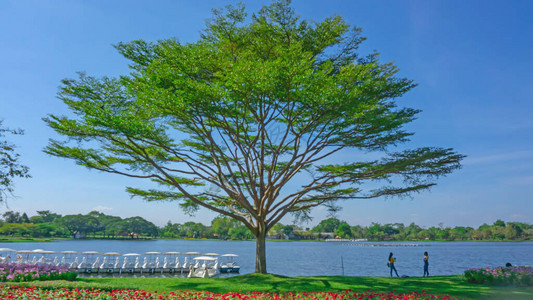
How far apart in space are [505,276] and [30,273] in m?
19.8

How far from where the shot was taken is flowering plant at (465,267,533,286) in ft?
46.8

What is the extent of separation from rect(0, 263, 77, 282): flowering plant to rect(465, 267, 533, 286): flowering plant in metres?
18.0

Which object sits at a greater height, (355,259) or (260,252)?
(260,252)

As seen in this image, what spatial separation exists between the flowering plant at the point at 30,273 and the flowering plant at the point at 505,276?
1797 centimetres

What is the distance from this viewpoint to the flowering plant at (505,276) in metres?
14.3

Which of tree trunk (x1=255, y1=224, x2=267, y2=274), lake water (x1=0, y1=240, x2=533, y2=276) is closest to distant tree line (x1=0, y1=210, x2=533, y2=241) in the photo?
lake water (x1=0, y1=240, x2=533, y2=276)

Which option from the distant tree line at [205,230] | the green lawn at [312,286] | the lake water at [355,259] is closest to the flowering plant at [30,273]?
the green lawn at [312,286]

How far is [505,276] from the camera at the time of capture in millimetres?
14648

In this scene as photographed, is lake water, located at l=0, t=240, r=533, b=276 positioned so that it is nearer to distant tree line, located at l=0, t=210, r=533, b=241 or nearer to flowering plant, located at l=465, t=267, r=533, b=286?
flowering plant, located at l=465, t=267, r=533, b=286

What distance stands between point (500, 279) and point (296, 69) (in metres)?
12.2

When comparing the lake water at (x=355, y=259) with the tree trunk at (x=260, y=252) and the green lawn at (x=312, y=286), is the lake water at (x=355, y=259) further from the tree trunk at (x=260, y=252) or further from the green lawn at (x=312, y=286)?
the green lawn at (x=312, y=286)

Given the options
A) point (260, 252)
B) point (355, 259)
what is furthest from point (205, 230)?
point (260, 252)

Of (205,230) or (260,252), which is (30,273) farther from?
(205,230)

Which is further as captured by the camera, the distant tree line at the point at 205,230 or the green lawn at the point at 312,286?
the distant tree line at the point at 205,230
